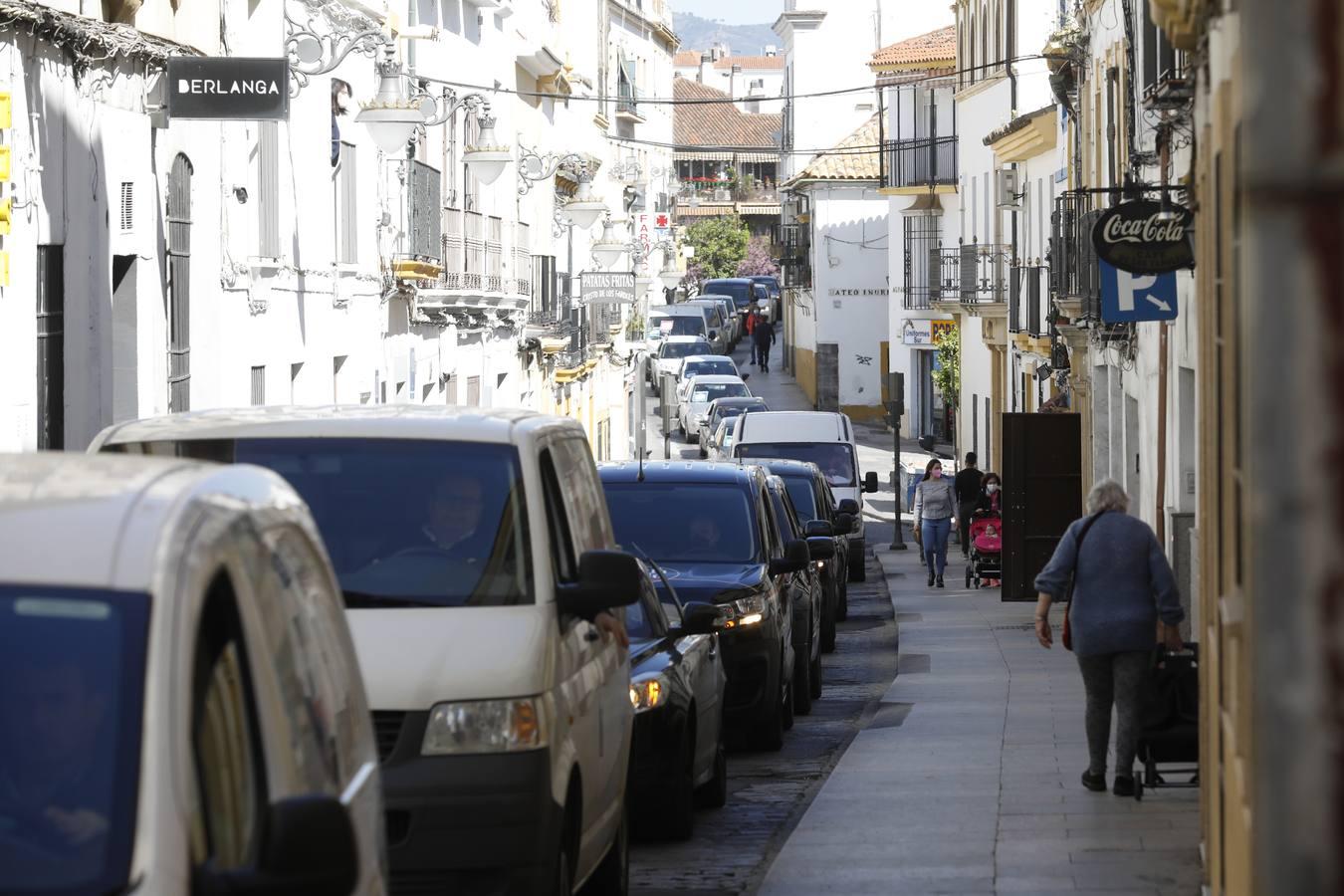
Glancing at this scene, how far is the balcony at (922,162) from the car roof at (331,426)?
46108mm

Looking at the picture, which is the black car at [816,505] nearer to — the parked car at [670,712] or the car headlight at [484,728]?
the parked car at [670,712]

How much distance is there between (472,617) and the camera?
7.03 m

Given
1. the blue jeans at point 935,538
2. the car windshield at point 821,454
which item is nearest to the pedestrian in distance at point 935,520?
the blue jeans at point 935,538

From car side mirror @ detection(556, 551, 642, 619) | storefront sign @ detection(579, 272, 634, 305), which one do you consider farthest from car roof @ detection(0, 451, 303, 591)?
storefront sign @ detection(579, 272, 634, 305)

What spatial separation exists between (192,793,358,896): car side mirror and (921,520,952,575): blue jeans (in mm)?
26097

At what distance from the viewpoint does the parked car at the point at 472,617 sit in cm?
664

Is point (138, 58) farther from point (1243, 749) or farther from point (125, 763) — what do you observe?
point (125, 763)

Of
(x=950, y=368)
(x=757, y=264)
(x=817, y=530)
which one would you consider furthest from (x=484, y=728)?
(x=757, y=264)

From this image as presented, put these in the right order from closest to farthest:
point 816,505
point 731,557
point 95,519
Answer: point 95,519 < point 731,557 < point 816,505

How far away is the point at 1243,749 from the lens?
555 centimetres

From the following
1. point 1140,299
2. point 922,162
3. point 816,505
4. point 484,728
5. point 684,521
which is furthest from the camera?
point 922,162

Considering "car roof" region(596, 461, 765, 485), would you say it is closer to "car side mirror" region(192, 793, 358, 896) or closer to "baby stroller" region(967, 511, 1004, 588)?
"car side mirror" region(192, 793, 358, 896)

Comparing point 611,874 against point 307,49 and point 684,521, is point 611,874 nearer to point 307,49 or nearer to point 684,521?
point 684,521

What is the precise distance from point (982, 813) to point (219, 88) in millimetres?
8729
